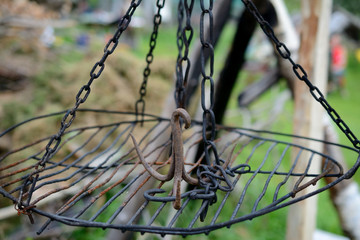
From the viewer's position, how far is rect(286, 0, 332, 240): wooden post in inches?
64.2

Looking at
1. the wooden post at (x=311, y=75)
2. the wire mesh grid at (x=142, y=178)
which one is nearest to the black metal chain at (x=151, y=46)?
the wire mesh grid at (x=142, y=178)

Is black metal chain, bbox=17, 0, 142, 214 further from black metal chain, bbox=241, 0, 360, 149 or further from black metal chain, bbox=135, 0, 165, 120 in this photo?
black metal chain, bbox=241, 0, 360, 149

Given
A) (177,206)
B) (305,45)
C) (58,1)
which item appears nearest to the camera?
(177,206)

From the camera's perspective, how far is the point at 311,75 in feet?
5.46

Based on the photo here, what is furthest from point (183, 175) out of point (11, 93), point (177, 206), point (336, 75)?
point (336, 75)

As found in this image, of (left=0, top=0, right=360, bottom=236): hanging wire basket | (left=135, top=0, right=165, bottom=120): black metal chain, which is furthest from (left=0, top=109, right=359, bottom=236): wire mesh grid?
(left=135, top=0, right=165, bottom=120): black metal chain

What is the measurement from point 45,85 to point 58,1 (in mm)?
4468

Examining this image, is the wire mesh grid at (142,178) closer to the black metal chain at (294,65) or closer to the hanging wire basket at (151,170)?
the hanging wire basket at (151,170)

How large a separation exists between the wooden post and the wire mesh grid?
84 millimetres

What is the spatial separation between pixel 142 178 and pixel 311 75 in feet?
3.13

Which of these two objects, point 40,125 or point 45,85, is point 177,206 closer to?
point 40,125

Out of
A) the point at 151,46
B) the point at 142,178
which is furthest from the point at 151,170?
the point at 142,178

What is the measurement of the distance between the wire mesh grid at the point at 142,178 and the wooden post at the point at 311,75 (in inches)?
3.3

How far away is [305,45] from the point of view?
1.67 m
